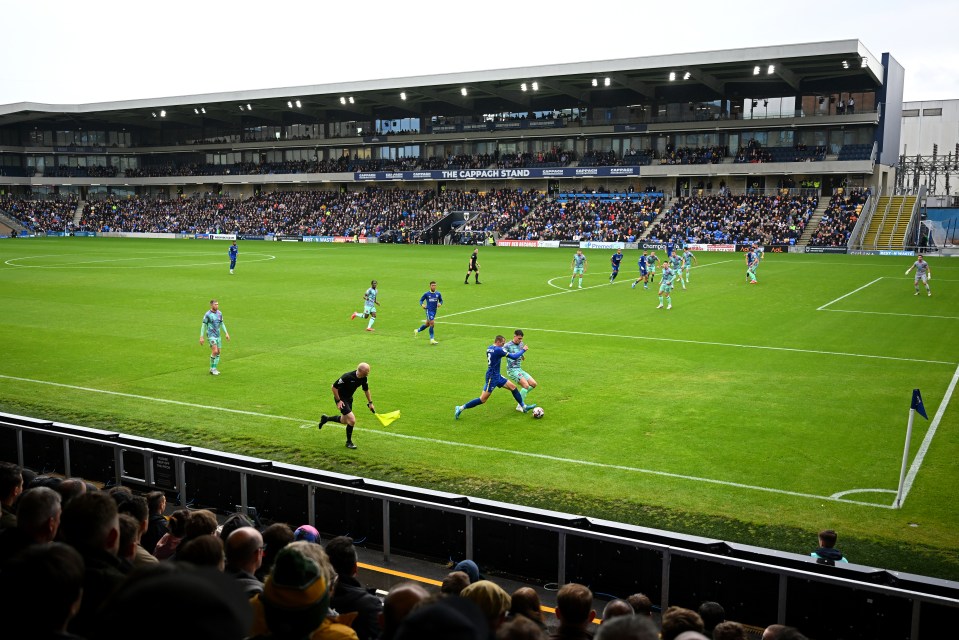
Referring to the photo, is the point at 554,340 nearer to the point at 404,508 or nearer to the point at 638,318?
the point at 638,318

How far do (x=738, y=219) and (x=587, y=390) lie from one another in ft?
196

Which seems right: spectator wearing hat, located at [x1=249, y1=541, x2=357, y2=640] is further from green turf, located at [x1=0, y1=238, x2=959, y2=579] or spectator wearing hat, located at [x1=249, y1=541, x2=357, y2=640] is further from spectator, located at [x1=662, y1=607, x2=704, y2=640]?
green turf, located at [x1=0, y1=238, x2=959, y2=579]

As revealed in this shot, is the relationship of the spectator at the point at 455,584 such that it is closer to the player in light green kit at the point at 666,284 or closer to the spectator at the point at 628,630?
the spectator at the point at 628,630

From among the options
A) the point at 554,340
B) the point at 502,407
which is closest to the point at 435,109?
the point at 554,340

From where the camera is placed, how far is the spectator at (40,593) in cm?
319

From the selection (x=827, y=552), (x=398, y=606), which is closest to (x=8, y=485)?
(x=398, y=606)

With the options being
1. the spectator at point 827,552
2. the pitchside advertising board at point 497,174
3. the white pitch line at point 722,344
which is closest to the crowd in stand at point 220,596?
the spectator at point 827,552

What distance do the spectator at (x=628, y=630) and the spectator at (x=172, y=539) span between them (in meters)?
4.78

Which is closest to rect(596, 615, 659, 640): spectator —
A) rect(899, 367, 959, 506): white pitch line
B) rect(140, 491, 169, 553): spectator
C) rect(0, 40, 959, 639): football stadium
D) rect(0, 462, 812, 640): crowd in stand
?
rect(0, 462, 812, 640): crowd in stand

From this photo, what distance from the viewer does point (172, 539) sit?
7223mm

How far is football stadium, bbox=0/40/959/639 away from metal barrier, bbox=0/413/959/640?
1.3 inches

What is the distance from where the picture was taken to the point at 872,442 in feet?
51.8

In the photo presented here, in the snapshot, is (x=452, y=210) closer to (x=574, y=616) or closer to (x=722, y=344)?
(x=722, y=344)

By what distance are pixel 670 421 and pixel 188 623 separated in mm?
15542
